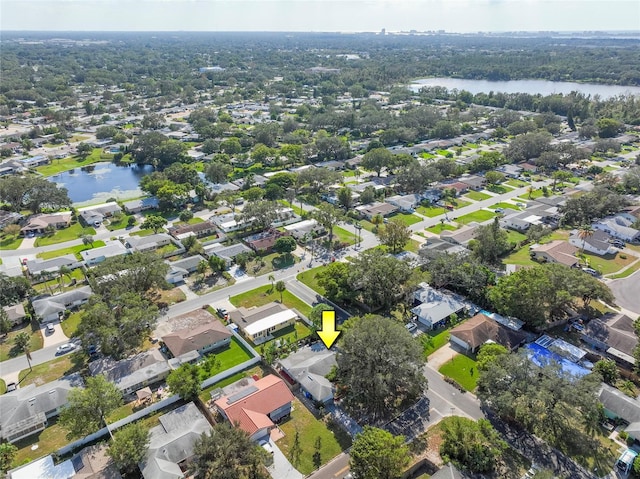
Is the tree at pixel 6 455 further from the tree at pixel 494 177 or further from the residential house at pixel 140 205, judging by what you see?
the tree at pixel 494 177

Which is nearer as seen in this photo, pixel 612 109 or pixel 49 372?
pixel 49 372

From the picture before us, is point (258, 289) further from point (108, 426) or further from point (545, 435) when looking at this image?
point (545, 435)

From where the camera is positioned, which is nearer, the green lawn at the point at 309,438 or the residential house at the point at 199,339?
the green lawn at the point at 309,438

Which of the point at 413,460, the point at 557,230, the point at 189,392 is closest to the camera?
the point at 413,460

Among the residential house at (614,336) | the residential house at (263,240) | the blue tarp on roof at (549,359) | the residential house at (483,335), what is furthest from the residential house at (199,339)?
the residential house at (614,336)

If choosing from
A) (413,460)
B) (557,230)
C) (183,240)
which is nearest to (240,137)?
(183,240)

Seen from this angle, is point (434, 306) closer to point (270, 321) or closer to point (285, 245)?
point (270, 321)

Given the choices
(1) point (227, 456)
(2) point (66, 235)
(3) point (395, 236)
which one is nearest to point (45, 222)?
(2) point (66, 235)
